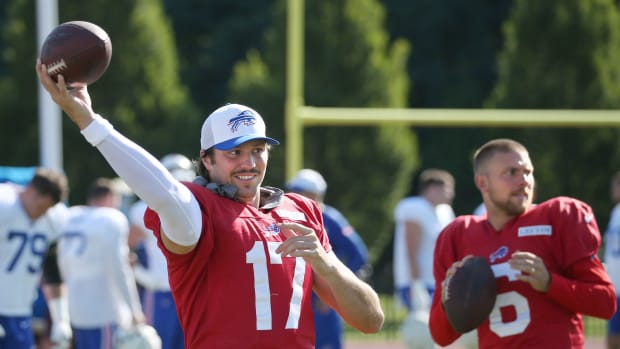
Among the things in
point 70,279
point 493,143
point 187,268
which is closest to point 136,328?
point 70,279

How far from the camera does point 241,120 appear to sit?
3.65 meters

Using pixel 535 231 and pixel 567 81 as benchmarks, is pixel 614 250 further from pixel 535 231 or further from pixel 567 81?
pixel 567 81

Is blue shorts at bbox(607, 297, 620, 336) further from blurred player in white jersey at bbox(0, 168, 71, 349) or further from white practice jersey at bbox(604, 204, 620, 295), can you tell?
blurred player in white jersey at bbox(0, 168, 71, 349)

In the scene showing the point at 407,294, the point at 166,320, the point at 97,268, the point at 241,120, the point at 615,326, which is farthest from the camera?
the point at 407,294

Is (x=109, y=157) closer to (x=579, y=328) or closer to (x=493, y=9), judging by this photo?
(x=579, y=328)

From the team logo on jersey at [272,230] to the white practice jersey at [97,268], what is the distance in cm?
484

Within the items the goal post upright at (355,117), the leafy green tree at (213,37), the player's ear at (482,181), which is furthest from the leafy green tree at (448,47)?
the player's ear at (482,181)

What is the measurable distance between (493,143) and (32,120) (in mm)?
18577

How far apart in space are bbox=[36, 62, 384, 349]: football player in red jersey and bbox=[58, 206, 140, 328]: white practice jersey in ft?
15.4

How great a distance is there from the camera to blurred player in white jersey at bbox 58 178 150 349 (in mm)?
8289

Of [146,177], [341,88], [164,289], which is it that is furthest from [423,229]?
[341,88]

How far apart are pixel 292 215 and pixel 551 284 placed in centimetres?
120

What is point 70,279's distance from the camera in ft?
27.7

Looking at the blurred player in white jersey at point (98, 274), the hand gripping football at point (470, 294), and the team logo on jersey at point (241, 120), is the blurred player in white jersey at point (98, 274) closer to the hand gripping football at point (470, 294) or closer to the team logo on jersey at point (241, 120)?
the hand gripping football at point (470, 294)
